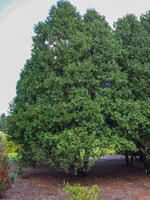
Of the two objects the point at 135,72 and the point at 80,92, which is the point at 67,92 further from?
the point at 135,72

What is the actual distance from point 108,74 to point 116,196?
3857mm

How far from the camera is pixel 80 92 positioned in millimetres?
7828

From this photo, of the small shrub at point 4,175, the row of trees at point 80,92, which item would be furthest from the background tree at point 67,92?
the small shrub at point 4,175

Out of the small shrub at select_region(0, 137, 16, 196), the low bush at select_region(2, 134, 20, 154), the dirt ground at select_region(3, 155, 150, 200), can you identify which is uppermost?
the low bush at select_region(2, 134, 20, 154)

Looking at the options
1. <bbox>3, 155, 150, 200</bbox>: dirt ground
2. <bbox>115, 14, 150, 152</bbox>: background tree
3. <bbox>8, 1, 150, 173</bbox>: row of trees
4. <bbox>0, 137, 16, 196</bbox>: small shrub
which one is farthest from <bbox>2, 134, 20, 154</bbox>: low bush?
<bbox>115, 14, 150, 152</bbox>: background tree

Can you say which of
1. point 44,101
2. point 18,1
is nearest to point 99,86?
point 44,101

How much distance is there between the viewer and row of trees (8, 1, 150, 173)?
7609 mm

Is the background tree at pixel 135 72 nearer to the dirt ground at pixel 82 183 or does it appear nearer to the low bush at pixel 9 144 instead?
the dirt ground at pixel 82 183

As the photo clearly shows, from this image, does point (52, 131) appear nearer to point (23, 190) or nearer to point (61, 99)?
point (61, 99)

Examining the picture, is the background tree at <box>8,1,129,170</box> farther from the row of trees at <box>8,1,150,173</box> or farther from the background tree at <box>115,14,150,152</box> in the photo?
the background tree at <box>115,14,150,152</box>

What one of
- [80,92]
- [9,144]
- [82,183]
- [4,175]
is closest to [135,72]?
[80,92]

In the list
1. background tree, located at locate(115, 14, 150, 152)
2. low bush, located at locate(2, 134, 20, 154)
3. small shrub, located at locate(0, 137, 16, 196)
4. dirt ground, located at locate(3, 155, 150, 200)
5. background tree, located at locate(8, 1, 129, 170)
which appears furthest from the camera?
low bush, located at locate(2, 134, 20, 154)

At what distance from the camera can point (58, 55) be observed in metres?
8.64

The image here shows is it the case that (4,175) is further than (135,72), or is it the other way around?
(135,72)
